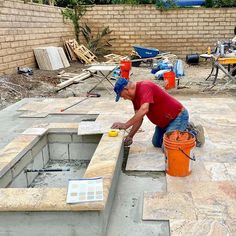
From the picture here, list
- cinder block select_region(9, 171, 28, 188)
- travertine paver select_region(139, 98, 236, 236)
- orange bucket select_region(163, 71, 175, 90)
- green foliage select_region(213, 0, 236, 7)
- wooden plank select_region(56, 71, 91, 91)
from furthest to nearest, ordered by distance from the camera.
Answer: green foliage select_region(213, 0, 236, 7)
wooden plank select_region(56, 71, 91, 91)
orange bucket select_region(163, 71, 175, 90)
cinder block select_region(9, 171, 28, 188)
travertine paver select_region(139, 98, 236, 236)

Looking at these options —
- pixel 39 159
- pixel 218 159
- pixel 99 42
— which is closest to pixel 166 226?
pixel 218 159

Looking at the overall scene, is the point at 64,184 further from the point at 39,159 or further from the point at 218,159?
the point at 218,159

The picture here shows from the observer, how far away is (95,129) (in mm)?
4020

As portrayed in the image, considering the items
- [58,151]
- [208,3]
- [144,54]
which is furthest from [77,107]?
[208,3]

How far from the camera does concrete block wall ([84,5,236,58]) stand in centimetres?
1412

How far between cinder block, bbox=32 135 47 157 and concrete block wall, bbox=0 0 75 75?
15.5 feet

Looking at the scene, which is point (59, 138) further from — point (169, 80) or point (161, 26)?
point (161, 26)

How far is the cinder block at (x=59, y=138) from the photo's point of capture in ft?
14.1

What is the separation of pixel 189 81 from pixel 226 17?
618cm

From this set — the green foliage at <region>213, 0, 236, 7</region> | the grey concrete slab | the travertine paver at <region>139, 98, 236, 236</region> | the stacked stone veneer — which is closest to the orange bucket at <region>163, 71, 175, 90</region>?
the travertine paver at <region>139, 98, 236, 236</region>

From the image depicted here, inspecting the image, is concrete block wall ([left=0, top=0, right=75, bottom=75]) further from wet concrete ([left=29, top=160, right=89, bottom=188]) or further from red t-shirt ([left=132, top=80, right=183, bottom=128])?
red t-shirt ([left=132, top=80, right=183, bottom=128])

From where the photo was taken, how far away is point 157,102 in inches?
141

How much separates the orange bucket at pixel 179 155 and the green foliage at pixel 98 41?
38.8 ft

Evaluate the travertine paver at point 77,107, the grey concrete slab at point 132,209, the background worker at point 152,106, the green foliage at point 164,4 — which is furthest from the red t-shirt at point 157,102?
the green foliage at point 164,4
